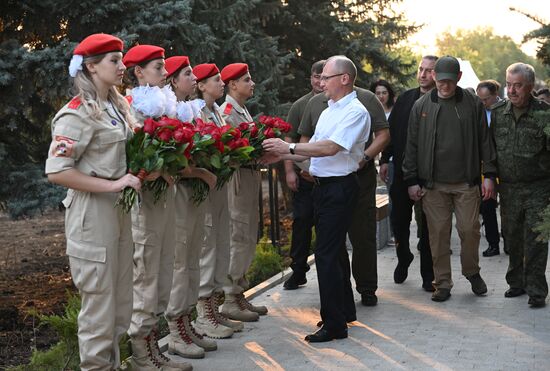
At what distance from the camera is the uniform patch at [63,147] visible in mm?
5590

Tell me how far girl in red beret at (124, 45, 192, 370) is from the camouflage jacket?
154 inches

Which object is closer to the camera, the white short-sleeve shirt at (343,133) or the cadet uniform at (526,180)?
the white short-sleeve shirt at (343,133)

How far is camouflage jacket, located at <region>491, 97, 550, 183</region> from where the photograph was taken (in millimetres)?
9031

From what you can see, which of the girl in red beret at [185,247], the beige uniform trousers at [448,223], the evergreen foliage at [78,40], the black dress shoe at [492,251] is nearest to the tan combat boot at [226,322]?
the girl in red beret at [185,247]

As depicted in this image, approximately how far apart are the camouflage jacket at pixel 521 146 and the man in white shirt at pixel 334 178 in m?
2.01

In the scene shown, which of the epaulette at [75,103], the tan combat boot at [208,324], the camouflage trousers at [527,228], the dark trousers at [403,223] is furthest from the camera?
the dark trousers at [403,223]

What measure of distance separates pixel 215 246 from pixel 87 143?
254 cm

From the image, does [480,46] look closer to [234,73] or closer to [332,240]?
[234,73]

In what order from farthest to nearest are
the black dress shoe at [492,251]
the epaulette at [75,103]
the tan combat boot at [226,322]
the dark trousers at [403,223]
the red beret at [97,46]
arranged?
1. the black dress shoe at [492,251]
2. the dark trousers at [403,223]
3. the tan combat boot at [226,322]
4. the red beret at [97,46]
5. the epaulette at [75,103]

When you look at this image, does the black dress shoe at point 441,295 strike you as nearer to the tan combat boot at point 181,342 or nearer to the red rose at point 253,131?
the red rose at point 253,131

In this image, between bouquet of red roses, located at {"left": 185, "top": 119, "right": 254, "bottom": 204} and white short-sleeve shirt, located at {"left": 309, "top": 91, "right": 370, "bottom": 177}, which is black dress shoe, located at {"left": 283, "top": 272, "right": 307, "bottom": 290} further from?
bouquet of red roses, located at {"left": 185, "top": 119, "right": 254, "bottom": 204}

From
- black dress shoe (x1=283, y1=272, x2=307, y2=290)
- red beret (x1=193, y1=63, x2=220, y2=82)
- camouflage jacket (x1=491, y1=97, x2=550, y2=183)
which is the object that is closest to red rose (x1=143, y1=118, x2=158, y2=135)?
red beret (x1=193, y1=63, x2=220, y2=82)

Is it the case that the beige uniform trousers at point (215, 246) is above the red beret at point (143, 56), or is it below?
below

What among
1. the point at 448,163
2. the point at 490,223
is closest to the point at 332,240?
the point at 448,163
